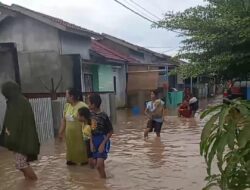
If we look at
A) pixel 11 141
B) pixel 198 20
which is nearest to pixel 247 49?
pixel 198 20

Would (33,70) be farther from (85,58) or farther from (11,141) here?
(11,141)

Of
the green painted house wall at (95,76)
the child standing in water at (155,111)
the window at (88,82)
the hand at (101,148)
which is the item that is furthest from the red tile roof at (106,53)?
the hand at (101,148)

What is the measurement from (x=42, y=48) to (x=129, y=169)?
11259 mm

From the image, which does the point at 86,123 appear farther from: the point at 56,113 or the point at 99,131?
the point at 56,113

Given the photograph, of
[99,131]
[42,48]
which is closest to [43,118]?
[99,131]

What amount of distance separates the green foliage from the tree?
16.6 ft

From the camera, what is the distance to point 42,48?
61.4 ft

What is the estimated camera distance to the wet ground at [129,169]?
7.36 m

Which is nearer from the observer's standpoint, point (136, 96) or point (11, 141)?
point (11, 141)

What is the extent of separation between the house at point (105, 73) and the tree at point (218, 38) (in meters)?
11.2

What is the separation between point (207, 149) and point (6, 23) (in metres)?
17.6

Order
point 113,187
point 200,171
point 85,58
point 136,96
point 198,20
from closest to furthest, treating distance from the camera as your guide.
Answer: point 113,187, point 200,171, point 198,20, point 85,58, point 136,96

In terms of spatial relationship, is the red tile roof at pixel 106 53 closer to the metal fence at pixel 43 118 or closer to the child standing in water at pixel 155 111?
the metal fence at pixel 43 118

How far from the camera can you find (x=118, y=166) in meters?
8.90
